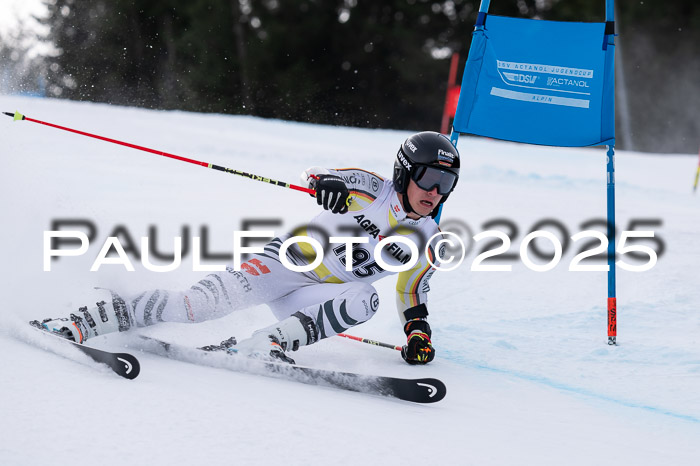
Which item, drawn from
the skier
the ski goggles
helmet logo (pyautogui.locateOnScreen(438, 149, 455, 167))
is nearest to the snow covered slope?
the skier

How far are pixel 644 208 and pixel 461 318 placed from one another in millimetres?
3747

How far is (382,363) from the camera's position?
3469 millimetres

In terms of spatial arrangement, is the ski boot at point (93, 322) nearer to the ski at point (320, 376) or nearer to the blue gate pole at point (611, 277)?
the ski at point (320, 376)

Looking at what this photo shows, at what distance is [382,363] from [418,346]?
7.2 inches

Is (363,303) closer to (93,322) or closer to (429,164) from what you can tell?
(429,164)

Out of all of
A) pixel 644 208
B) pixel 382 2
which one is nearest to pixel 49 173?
pixel 644 208

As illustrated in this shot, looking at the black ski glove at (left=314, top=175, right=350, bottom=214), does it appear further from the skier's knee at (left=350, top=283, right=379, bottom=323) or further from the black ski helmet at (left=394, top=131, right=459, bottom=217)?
the skier's knee at (left=350, top=283, right=379, bottom=323)

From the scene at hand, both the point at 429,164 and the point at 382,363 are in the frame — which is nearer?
the point at 429,164

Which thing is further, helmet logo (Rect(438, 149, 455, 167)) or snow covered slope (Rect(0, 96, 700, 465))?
helmet logo (Rect(438, 149, 455, 167))

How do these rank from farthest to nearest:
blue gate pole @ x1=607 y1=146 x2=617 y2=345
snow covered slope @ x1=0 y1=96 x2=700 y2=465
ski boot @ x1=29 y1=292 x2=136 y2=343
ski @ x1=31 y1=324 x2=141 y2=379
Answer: blue gate pole @ x1=607 y1=146 x2=617 y2=345, ski boot @ x1=29 y1=292 x2=136 y2=343, ski @ x1=31 y1=324 x2=141 y2=379, snow covered slope @ x1=0 y1=96 x2=700 y2=465

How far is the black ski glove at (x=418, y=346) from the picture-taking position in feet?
11.3

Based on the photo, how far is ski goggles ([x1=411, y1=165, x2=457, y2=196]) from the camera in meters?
3.21

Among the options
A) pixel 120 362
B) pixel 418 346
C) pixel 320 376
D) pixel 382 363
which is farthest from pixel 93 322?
pixel 418 346

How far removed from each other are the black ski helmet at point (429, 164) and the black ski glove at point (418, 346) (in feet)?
2.06
